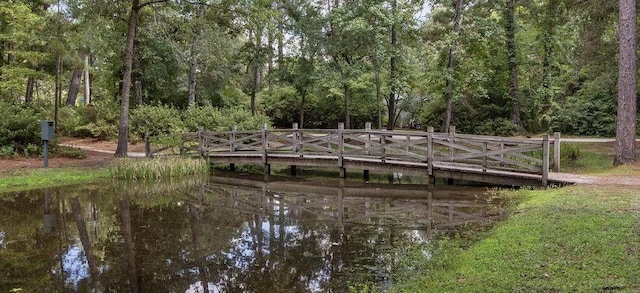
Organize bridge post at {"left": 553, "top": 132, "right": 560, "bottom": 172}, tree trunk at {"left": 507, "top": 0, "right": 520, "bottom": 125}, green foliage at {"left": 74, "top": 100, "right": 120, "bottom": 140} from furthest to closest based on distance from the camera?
green foliage at {"left": 74, "top": 100, "right": 120, "bottom": 140} → tree trunk at {"left": 507, "top": 0, "right": 520, "bottom": 125} → bridge post at {"left": 553, "top": 132, "right": 560, "bottom": 172}

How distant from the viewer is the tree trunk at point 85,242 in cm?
561

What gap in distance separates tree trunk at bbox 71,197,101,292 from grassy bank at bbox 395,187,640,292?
11.8 feet

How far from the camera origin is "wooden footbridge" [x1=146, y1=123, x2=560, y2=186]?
11.4m

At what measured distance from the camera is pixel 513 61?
2295 cm

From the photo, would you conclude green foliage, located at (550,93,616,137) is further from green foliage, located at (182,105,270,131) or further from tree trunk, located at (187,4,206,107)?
tree trunk, located at (187,4,206,107)

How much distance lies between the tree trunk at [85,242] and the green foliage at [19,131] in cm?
793

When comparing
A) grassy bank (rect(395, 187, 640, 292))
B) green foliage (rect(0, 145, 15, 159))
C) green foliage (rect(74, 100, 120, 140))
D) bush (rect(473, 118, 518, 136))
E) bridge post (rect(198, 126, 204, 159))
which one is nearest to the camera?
grassy bank (rect(395, 187, 640, 292))

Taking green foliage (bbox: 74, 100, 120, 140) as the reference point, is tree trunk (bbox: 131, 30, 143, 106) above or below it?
above

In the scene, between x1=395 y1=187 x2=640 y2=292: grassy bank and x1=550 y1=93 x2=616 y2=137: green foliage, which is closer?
x1=395 y1=187 x2=640 y2=292: grassy bank

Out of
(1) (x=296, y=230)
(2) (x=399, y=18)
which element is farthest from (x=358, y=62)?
(1) (x=296, y=230)

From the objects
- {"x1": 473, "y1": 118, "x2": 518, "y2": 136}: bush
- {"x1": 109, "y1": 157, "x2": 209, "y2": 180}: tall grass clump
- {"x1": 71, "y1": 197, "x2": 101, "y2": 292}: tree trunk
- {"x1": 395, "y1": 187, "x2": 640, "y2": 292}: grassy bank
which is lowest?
{"x1": 71, "y1": 197, "x2": 101, "y2": 292}: tree trunk

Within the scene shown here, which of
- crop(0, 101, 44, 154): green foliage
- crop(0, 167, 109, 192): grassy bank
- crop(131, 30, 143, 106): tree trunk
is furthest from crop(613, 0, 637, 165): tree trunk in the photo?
crop(131, 30, 143, 106): tree trunk

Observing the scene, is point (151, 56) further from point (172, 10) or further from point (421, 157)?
point (421, 157)

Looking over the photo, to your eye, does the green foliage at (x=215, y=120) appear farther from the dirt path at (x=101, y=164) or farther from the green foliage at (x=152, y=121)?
the dirt path at (x=101, y=164)
